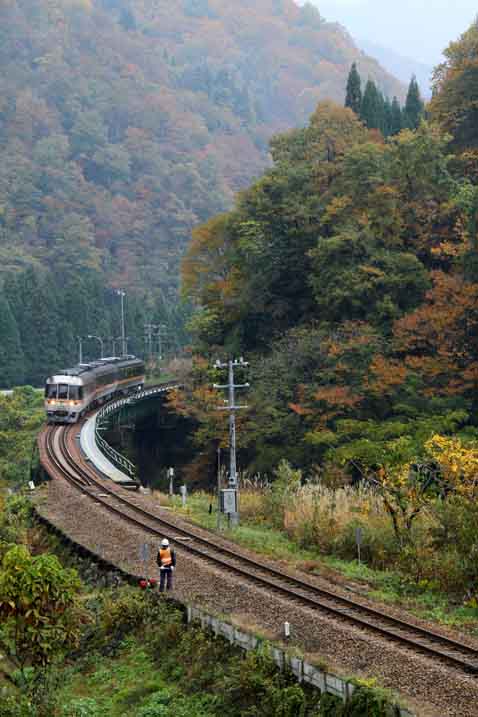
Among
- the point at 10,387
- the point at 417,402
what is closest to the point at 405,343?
the point at 417,402

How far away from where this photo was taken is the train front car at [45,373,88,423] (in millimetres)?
55000

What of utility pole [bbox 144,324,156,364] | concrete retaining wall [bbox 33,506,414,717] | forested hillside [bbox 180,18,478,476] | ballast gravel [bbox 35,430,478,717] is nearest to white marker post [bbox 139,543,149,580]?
ballast gravel [bbox 35,430,478,717]

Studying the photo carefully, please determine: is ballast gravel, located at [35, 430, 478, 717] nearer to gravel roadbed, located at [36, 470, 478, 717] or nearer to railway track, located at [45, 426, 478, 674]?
gravel roadbed, located at [36, 470, 478, 717]

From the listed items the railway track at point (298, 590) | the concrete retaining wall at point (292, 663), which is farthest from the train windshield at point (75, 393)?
the concrete retaining wall at point (292, 663)

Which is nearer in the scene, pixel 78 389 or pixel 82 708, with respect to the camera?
pixel 82 708

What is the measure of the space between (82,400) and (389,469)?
3234cm

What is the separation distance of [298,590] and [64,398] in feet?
118

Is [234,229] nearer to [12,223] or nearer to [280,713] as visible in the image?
→ [280,713]

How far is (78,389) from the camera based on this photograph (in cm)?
5531

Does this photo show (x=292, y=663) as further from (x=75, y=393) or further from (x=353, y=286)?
(x=75, y=393)

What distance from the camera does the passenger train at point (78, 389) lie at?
55125 mm

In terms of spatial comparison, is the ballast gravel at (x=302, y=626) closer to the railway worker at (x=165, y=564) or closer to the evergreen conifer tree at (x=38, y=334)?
the railway worker at (x=165, y=564)

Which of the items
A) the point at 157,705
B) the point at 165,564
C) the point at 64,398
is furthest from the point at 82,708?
the point at 64,398

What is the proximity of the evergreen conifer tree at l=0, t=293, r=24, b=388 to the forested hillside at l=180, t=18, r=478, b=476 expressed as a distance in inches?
1270
